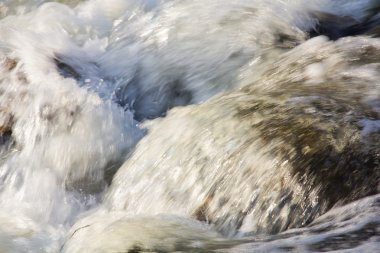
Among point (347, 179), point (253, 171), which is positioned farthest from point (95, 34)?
point (347, 179)

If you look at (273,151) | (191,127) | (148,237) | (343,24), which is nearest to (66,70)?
(191,127)

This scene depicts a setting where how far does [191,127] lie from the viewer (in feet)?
15.0

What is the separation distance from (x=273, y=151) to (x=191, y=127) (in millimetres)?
841

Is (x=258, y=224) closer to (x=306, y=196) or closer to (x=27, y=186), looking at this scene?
(x=306, y=196)

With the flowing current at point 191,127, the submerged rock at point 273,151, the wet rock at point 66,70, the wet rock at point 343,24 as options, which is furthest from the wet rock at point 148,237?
the wet rock at point 343,24

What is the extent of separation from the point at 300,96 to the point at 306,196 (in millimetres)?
859

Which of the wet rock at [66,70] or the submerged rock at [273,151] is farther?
the wet rock at [66,70]

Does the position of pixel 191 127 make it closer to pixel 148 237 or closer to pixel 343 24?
pixel 148 237

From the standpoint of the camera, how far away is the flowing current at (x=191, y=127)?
3547 mm

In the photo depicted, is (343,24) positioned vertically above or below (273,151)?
below

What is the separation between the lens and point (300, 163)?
12.1 feet

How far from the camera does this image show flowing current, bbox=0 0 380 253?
11.6ft

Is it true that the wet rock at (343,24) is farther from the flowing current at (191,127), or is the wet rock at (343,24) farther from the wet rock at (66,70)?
the wet rock at (66,70)

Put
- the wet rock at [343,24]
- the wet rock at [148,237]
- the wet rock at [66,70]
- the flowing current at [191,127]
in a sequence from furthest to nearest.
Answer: the wet rock at [343,24]
the wet rock at [66,70]
the flowing current at [191,127]
the wet rock at [148,237]
